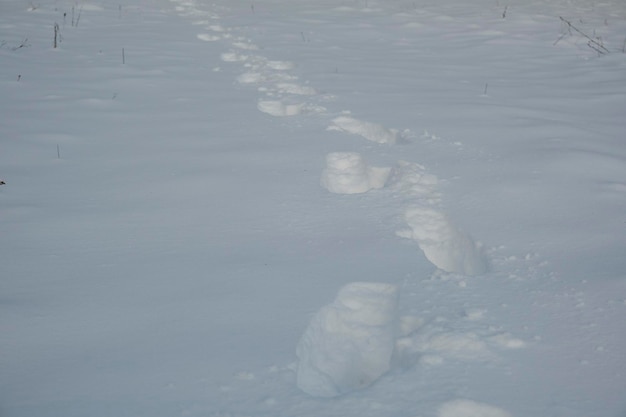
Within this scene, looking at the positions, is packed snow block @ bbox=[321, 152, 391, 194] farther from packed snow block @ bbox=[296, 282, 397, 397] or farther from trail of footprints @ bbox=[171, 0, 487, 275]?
packed snow block @ bbox=[296, 282, 397, 397]

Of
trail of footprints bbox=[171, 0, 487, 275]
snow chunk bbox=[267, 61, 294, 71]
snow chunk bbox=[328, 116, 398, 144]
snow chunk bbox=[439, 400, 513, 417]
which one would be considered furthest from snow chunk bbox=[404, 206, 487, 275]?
snow chunk bbox=[267, 61, 294, 71]

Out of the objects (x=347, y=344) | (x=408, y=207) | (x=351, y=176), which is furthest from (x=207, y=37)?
(x=347, y=344)

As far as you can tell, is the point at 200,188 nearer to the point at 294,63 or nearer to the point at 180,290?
the point at 180,290

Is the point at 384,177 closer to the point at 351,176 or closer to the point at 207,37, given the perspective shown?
the point at 351,176

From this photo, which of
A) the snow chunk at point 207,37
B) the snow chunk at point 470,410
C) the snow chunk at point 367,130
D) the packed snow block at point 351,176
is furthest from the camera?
the snow chunk at point 207,37

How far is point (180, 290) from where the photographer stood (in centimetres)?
137

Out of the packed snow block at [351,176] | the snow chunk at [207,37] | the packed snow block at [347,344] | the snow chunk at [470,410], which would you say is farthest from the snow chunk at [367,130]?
the snow chunk at [207,37]

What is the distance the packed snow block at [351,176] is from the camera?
6.69 feet

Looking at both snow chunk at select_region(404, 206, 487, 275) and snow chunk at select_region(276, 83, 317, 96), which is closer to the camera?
snow chunk at select_region(404, 206, 487, 275)

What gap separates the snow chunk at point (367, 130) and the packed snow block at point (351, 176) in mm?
360

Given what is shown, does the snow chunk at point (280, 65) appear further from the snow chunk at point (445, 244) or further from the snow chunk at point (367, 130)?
the snow chunk at point (445, 244)

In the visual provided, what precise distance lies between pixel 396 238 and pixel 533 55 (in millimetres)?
3262

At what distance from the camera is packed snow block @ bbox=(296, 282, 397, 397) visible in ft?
3.68

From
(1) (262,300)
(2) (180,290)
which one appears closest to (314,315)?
(1) (262,300)
